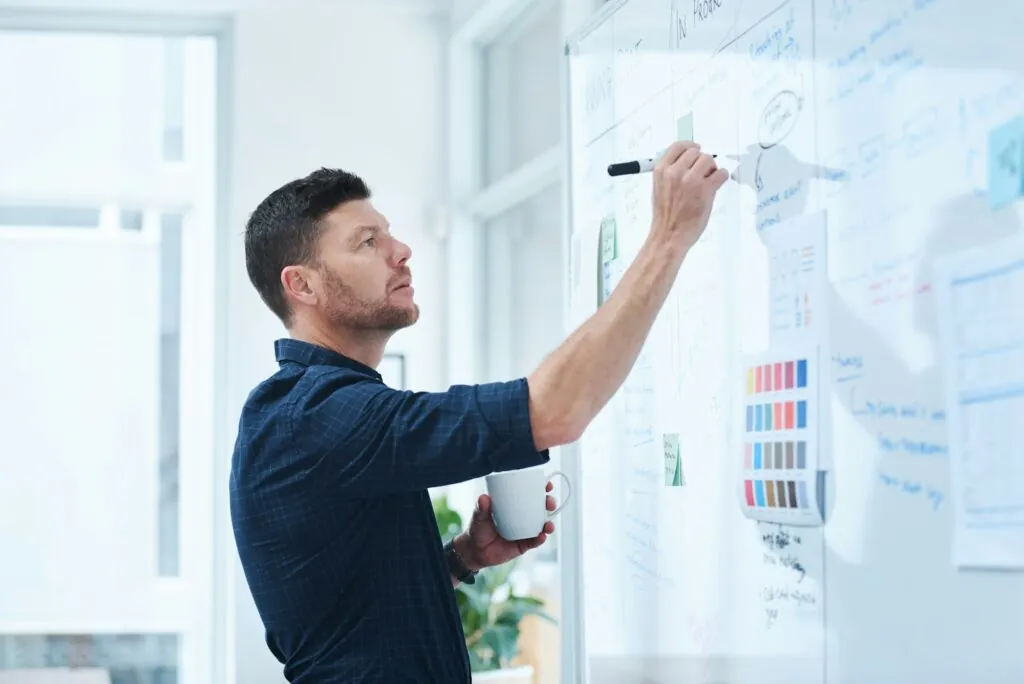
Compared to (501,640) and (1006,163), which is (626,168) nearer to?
(1006,163)

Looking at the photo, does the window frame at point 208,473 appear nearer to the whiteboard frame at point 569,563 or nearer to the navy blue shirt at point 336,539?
the whiteboard frame at point 569,563

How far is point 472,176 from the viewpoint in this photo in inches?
158

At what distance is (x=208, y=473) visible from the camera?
12.6ft

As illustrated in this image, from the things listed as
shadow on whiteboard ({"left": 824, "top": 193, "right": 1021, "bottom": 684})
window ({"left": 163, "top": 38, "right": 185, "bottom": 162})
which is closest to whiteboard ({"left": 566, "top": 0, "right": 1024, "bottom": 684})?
shadow on whiteboard ({"left": 824, "top": 193, "right": 1021, "bottom": 684})

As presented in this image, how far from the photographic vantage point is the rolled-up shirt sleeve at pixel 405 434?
1.33 meters

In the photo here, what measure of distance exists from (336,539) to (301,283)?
1.25ft

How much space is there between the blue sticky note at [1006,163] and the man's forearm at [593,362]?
0.41 meters

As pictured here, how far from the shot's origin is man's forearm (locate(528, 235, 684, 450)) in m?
1.33

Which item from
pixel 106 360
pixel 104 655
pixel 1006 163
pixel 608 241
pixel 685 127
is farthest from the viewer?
pixel 106 360

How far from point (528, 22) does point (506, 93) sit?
1.03 feet

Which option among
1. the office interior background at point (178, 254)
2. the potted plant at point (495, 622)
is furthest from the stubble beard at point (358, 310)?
the office interior background at point (178, 254)

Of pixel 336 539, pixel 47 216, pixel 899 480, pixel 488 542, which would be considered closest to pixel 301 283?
pixel 336 539

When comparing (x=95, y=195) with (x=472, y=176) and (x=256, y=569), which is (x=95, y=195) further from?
(x=256, y=569)

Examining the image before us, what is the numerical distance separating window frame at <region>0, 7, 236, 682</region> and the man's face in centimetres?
217
